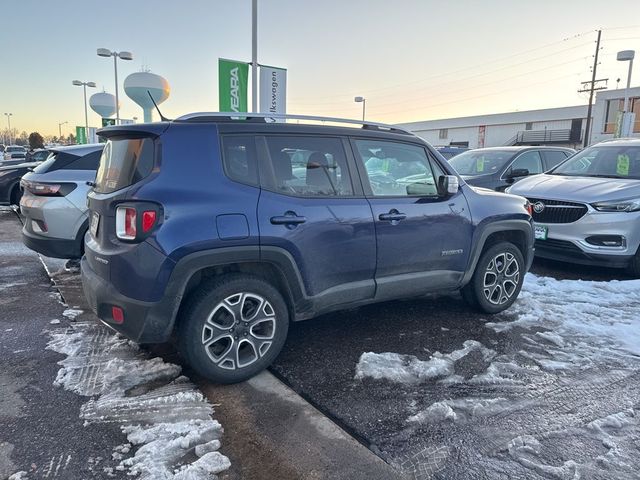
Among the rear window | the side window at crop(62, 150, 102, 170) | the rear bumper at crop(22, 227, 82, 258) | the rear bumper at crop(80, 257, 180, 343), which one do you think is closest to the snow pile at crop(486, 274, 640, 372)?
the rear bumper at crop(80, 257, 180, 343)

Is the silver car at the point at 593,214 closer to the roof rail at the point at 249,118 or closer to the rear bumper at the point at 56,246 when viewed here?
the roof rail at the point at 249,118

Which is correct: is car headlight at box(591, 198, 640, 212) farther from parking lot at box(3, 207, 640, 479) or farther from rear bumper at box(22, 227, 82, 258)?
rear bumper at box(22, 227, 82, 258)

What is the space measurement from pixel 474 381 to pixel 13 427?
10.1ft

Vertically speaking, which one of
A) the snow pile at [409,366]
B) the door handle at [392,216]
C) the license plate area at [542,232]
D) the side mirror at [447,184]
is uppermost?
the side mirror at [447,184]

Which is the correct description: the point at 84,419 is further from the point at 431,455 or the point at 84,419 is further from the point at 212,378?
the point at 431,455

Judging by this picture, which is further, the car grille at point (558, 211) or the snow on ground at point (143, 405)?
the car grille at point (558, 211)

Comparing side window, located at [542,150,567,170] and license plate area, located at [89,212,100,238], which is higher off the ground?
side window, located at [542,150,567,170]

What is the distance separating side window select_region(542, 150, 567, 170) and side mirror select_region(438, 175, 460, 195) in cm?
670

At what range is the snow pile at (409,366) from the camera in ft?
11.4

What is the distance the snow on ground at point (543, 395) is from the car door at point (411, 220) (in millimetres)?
664

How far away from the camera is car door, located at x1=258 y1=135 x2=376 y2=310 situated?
3367 mm

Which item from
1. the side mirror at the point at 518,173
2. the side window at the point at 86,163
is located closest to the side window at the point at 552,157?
the side mirror at the point at 518,173

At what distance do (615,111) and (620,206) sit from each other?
1485 inches

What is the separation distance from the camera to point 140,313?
3049 mm
